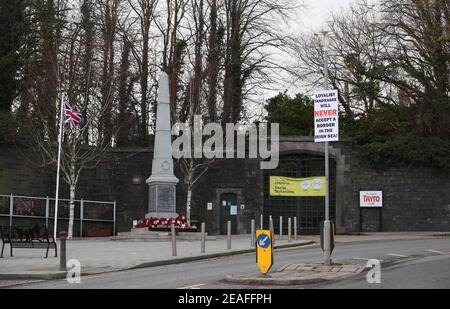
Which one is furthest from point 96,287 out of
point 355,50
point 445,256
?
point 355,50

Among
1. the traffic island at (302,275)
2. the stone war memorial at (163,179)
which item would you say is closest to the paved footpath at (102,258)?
the traffic island at (302,275)

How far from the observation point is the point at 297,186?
135 feet

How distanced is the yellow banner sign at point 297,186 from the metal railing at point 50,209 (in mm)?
9053

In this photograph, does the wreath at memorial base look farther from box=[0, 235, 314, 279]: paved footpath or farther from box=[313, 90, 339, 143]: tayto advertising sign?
box=[313, 90, 339, 143]: tayto advertising sign

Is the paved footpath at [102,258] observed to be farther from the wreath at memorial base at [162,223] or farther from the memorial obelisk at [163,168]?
the memorial obelisk at [163,168]

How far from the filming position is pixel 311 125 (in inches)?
1972

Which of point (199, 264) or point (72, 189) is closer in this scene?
point (199, 264)

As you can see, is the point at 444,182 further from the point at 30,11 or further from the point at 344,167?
the point at 30,11

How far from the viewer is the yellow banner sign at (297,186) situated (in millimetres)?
40719

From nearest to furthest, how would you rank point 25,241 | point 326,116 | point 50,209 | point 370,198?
point 326,116 < point 25,241 < point 50,209 < point 370,198

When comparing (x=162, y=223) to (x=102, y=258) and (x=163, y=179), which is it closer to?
(x=163, y=179)

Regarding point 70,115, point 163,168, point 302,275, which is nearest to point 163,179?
point 163,168

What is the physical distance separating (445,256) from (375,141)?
21337 millimetres

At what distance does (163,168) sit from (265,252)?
61.6ft
